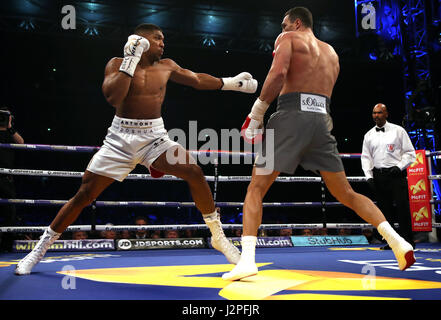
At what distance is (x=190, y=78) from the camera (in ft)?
8.72

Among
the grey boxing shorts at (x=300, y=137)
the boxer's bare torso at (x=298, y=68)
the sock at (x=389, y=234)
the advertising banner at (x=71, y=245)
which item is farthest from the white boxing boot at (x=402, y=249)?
the advertising banner at (x=71, y=245)

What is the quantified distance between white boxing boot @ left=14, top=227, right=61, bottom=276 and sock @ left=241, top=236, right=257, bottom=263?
113 centimetres

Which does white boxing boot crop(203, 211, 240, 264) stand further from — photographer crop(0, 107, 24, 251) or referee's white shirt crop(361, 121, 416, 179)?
photographer crop(0, 107, 24, 251)

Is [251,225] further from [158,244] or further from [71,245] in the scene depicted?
[71,245]

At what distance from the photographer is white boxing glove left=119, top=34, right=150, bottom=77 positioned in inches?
86.7

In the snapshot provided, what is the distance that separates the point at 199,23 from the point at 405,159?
6.46 m

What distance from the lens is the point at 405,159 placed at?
12.5 feet

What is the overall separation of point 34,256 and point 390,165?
Result: 10.2 ft

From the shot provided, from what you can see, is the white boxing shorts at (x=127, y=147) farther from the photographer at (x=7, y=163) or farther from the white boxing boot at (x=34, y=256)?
the photographer at (x=7, y=163)

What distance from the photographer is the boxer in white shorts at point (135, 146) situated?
228cm

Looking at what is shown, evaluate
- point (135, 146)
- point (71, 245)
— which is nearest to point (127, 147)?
point (135, 146)

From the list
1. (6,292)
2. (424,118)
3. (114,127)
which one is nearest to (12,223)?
(114,127)
